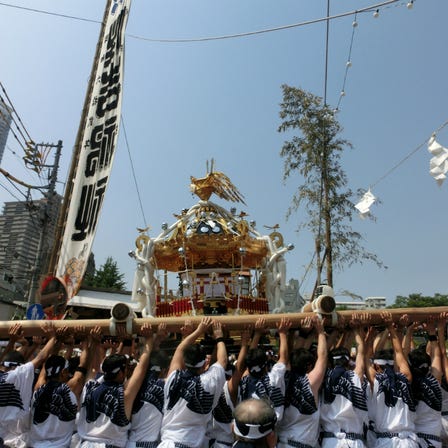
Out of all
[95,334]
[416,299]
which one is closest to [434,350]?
[95,334]

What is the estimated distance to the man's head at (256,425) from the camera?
1.92 m

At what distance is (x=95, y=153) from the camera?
9.85 meters

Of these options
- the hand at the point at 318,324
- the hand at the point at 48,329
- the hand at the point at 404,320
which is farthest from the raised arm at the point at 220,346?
the hand at the point at 404,320

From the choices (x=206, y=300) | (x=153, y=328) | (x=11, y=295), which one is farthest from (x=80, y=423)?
(x=11, y=295)

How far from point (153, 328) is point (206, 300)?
719cm

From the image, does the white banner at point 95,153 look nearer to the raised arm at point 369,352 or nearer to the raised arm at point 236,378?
the raised arm at point 236,378

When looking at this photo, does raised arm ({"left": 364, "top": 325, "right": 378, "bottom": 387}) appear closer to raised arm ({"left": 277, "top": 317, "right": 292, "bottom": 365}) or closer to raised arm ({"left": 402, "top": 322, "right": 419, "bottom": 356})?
raised arm ({"left": 402, "top": 322, "right": 419, "bottom": 356})

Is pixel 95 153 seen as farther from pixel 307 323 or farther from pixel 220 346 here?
pixel 307 323

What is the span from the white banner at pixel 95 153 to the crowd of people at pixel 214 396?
17.6 feet

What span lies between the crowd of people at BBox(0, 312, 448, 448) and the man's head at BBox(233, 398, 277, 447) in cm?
74

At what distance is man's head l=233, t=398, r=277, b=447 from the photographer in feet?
6.30

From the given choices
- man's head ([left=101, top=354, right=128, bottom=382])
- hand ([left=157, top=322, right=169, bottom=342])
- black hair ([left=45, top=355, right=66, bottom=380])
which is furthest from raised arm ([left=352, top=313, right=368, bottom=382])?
black hair ([left=45, top=355, right=66, bottom=380])

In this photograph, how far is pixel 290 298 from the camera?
18.7 metres

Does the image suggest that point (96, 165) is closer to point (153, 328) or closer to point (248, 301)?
point (248, 301)
